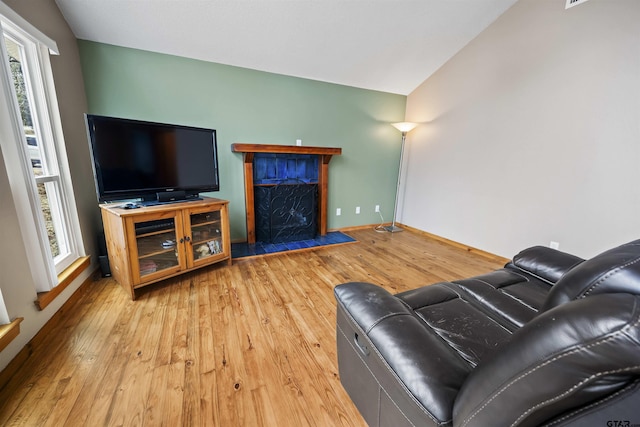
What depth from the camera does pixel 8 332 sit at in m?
1.20

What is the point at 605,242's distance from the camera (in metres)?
2.08

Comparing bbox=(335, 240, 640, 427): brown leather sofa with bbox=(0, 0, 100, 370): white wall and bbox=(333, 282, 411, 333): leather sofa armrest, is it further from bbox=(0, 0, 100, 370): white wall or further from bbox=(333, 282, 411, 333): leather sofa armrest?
bbox=(0, 0, 100, 370): white wall

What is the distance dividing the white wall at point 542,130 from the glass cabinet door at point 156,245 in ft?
11.2

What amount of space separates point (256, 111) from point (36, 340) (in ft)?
8.99

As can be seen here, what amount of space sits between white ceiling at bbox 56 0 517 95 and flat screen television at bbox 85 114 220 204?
0.96m

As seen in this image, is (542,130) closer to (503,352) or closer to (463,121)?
(463,121)

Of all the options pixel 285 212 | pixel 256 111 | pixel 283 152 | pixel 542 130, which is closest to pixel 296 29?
pixel 256 111

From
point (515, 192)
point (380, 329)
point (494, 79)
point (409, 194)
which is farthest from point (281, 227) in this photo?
point (494, 79)

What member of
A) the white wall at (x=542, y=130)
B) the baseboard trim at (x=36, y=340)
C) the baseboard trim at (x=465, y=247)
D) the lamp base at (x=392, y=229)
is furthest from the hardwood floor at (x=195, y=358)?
the lamp base at (x=392, y=229)

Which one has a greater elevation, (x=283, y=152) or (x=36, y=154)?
(x=283, y=152)

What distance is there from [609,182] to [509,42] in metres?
1.74

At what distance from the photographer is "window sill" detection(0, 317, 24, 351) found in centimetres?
117

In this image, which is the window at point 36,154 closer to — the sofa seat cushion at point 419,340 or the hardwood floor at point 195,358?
the hardwood floor at point 195,358

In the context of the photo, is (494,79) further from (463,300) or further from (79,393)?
(79,393)
